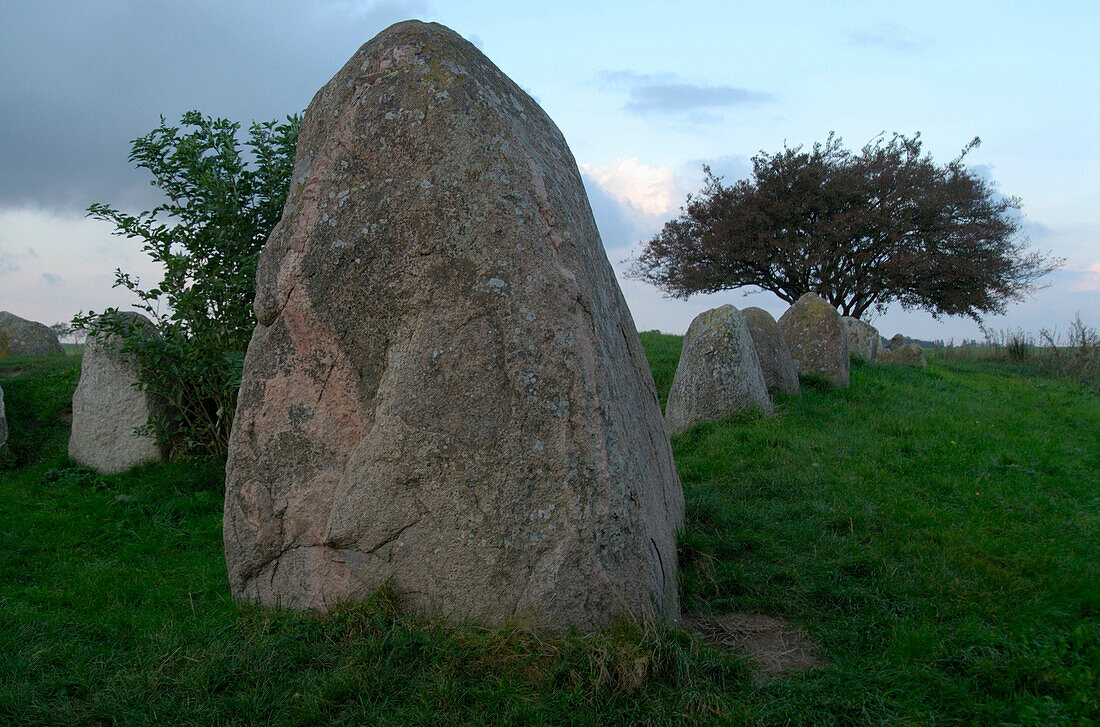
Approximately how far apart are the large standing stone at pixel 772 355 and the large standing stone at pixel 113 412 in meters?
8.59

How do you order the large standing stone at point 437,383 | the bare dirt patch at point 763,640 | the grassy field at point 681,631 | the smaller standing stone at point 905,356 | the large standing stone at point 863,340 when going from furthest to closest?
the smaller standing stone at point 905,356 → the large standing stone at point 863,340 → the bare dirt patch at point 763,640 → the large standing stone at point 437,383 → the grassy field at point 681,631

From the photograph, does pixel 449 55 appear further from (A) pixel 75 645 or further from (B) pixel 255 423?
(A) pixel 75 645

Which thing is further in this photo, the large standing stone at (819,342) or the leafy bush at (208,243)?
the large standing stone at (819,342)

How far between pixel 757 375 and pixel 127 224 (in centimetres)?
811

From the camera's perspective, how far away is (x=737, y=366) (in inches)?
416

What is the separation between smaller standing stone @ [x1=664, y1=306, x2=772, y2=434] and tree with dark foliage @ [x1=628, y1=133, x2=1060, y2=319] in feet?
49.1

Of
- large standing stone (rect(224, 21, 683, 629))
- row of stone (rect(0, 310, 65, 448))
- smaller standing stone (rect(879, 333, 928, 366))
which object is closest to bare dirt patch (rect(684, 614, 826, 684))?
large standing stone (rect(224, 21, 683, 629))

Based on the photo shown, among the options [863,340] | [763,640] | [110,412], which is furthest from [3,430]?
[863,340]

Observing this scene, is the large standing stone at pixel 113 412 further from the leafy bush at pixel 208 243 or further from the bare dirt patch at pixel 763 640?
the bare dirt patch at pixel 763 640

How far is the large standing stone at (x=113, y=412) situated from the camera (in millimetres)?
8195

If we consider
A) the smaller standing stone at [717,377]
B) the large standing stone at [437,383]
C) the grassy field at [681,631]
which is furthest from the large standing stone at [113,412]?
the smaller standing stone at [717,377]

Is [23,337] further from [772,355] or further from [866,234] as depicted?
[866,234]

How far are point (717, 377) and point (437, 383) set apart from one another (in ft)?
22.9

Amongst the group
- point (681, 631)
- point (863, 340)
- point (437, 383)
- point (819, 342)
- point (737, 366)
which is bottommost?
point (681, 631)
